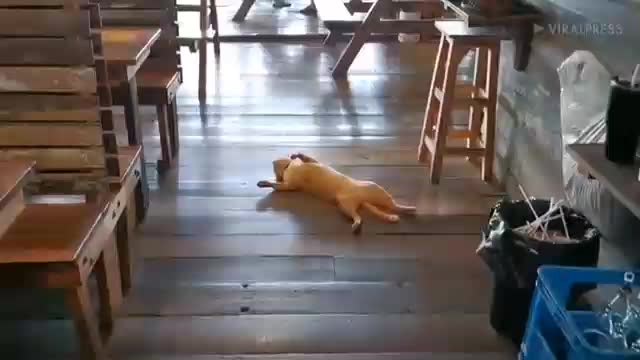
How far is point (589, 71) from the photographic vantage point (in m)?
2.17

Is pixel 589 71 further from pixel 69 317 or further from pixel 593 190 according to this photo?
pixel 69 317

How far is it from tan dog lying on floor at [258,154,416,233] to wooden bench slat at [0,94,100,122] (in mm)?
1132

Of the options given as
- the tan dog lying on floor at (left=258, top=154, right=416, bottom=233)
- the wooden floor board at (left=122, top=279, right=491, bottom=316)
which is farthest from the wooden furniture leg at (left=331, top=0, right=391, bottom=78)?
the wooden floor board at (left=122, top=279, right=491, bottom=316)

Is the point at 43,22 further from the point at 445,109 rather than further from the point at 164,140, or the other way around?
the point at 445,109

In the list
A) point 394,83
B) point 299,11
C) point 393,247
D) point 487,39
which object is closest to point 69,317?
point 393,247

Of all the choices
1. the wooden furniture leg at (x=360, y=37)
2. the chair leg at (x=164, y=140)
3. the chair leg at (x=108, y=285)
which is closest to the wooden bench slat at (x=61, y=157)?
the chair leg at (x=108, y=285)

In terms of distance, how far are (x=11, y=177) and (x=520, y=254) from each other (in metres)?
1.31

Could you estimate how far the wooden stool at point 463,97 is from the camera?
308cm

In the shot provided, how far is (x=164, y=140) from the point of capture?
3393 mm

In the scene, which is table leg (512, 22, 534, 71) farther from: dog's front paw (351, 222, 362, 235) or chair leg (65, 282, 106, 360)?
chair leg (65, 282, 106, 360)

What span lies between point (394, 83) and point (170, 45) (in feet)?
5.53

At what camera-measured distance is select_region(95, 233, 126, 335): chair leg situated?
221 cm

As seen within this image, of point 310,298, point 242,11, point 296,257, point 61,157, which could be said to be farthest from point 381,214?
point 242,11

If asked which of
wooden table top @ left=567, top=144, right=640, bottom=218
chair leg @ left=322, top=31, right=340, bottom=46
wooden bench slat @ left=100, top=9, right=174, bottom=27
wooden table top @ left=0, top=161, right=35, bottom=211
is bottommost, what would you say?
chair leg @ left=322, top=31, right=340, bottom=46
